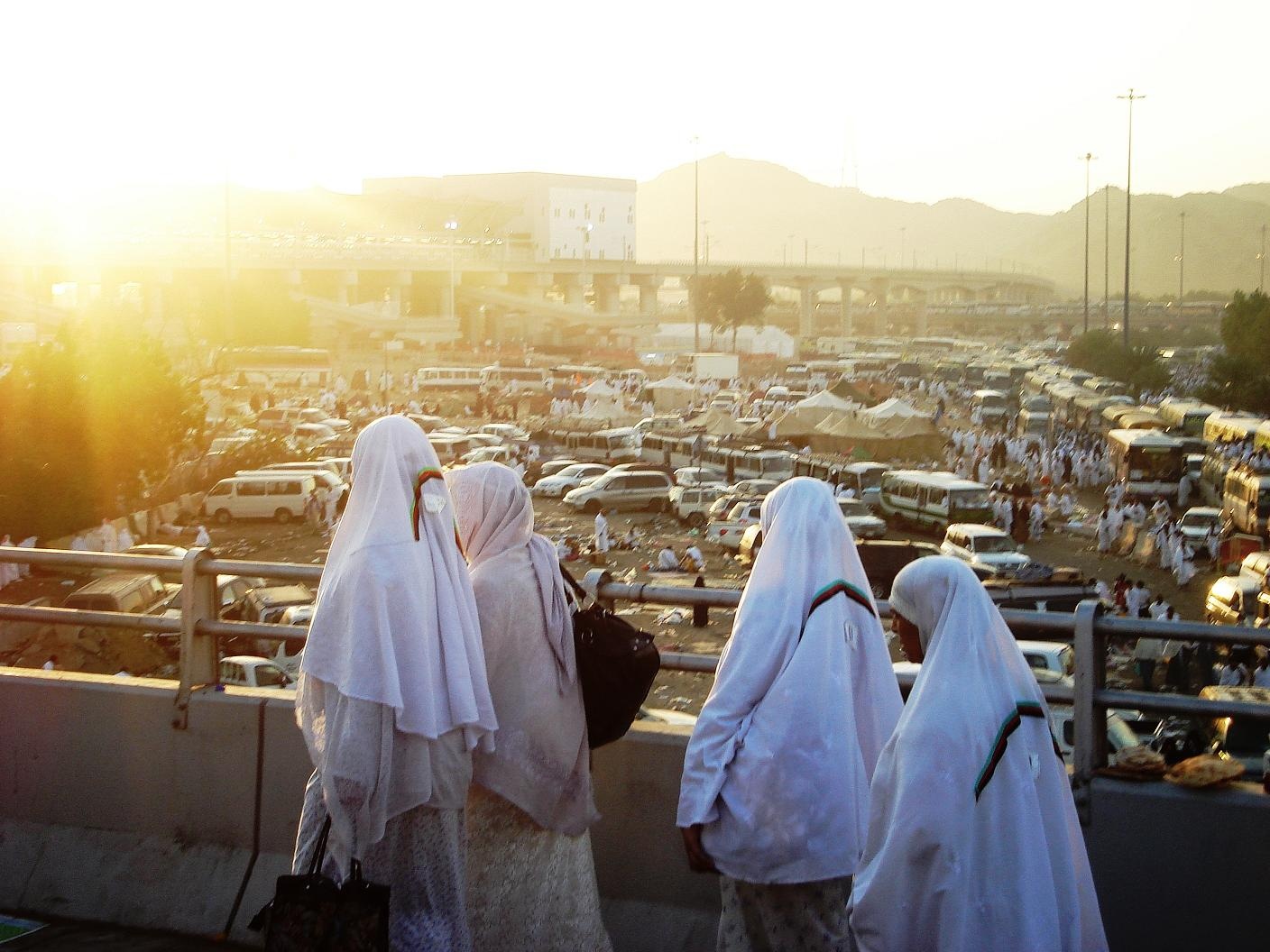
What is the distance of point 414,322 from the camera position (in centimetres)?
6719

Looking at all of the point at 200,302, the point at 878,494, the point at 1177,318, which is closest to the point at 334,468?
the point at 878,494

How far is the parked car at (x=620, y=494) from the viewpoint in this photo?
24.3 meters

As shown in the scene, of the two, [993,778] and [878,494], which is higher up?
[993,778]

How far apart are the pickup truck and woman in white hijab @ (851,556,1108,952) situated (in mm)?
17991

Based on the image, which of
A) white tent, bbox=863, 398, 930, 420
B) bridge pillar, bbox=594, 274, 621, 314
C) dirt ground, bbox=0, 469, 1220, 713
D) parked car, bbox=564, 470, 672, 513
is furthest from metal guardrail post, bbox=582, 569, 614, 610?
bridge pillar, bbox=594, 274, 621, 314

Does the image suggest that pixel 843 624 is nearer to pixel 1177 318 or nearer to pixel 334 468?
pixel 334 468

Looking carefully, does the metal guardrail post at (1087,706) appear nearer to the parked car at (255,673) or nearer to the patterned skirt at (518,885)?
the patterned skirt at (518,885)

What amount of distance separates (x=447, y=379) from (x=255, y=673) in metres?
36.6

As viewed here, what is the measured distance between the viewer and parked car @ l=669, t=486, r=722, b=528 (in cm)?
2330

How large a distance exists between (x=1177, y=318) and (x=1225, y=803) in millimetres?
105385

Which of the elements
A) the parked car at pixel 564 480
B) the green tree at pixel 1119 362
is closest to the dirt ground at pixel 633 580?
the parked car at pixel 564 480

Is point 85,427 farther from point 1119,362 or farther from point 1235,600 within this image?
point 1119,362

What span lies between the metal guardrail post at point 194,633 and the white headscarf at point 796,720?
1.59 metres

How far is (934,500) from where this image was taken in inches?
864
